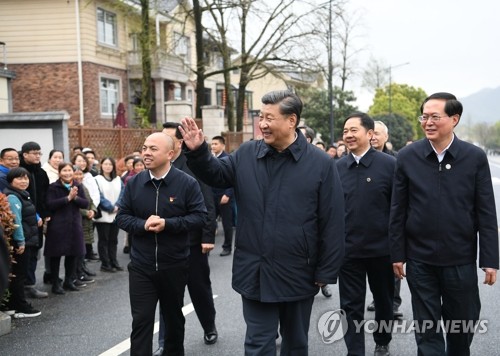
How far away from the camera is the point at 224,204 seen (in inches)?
441

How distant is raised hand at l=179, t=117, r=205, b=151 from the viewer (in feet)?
12.1

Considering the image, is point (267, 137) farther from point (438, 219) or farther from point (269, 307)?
point (438, 219)

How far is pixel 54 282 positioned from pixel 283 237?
503 cm

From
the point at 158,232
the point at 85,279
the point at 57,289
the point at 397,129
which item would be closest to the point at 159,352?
the point at 158,232

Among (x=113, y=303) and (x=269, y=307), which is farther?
(x=113, y=303)

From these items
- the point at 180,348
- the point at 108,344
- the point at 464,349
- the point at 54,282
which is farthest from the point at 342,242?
the point at 54,282

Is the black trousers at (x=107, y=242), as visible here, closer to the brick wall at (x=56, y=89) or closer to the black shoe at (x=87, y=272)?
the black shoe at (x=87, y=272)

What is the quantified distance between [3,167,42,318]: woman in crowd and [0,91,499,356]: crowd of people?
7.35 ft

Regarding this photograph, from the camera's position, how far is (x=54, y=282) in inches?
309

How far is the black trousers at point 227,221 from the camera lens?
1088cm

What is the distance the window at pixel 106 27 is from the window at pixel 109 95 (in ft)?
6.04

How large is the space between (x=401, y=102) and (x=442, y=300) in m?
64.1

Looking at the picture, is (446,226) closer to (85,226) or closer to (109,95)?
(85,226)

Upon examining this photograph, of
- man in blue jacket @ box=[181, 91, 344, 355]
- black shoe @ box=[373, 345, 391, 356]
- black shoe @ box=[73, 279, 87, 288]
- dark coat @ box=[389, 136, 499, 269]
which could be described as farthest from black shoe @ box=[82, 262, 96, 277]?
dark coat @ box=[389, 136, 499, 269]
